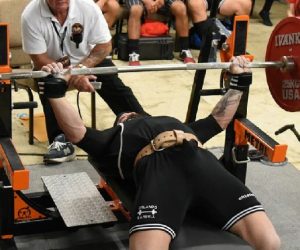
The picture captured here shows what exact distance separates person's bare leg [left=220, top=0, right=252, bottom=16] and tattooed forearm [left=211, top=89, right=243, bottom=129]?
11.2 feet

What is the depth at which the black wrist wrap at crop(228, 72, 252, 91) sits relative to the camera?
11.1 ft

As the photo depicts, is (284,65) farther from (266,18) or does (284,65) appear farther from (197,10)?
(266,18)

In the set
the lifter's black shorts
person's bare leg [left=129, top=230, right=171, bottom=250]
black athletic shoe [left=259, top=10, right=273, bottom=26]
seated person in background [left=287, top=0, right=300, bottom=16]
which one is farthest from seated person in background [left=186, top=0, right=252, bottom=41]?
person's bare leg [left=129, top=230, right=171, bottom=250]

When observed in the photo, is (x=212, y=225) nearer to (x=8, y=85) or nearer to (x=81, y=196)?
(x=81, y=196)

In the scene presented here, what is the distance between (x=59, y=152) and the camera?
4.40 m

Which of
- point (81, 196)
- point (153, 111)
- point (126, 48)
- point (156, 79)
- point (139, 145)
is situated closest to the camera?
point (139, 145)

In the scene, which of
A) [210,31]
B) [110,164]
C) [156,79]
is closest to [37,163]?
[110,164]

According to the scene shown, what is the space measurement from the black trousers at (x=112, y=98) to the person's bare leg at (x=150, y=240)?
164cm

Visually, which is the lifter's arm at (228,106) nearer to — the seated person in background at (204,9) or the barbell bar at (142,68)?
the barbell bar at (142,68)

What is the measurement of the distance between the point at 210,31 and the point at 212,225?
1.93 m

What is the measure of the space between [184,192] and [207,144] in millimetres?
1790

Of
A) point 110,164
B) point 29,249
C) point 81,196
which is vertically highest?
point 110,164

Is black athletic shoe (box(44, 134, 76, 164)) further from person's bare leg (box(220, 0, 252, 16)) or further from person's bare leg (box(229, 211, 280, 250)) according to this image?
person's bare leg (box(220, 0, 252, 16))

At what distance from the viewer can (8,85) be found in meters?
3.17
